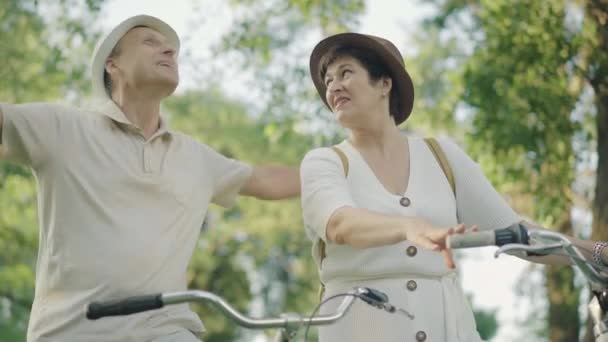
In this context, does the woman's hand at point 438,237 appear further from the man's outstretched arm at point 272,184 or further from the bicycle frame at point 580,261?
the man's outstretched arm at point 272,184

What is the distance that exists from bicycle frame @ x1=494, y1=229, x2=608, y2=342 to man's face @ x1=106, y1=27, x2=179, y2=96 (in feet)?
6.45

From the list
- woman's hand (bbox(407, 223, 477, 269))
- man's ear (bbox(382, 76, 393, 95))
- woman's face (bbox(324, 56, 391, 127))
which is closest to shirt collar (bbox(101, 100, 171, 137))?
woman's face (bbox(324, 56, 391, 127))

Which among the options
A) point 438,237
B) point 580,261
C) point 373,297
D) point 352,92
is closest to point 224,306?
point 373,297

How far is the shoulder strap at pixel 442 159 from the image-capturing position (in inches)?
201

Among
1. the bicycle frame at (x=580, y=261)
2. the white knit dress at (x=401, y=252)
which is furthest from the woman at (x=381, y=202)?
the bicycle frame at (x=580, y=261)

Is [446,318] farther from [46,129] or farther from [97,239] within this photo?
[46,129]

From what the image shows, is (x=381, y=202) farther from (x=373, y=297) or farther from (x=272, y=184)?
(x=373, y=297)

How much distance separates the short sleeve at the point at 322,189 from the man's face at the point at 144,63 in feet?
2.49

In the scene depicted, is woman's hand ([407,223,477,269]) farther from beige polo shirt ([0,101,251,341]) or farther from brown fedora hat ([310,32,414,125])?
brown fedora hat ([310,32,414,125])

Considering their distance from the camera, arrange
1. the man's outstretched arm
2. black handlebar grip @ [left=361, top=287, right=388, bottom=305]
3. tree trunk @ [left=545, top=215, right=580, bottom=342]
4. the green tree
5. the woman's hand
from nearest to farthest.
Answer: the woman's hand < black handlebar grip @ [left=361, top=287, right=388, bottom=305] < the man's outstretched arm < the green tree < tree trunk @ [left=545, top=215, right=580, bottom=342]

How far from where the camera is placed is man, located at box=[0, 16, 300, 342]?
15.2 ft

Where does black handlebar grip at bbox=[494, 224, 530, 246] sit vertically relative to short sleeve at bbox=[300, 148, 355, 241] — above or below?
below

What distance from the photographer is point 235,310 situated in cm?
399

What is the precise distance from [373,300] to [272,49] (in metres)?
13.3
